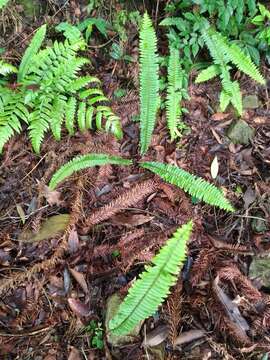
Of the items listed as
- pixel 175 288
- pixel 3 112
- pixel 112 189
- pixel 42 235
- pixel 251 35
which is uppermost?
pixel 251 35

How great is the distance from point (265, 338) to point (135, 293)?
1.31m

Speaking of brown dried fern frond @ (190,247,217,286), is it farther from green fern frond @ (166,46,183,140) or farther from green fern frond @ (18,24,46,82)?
green fern frond @ (18,24,46,82)

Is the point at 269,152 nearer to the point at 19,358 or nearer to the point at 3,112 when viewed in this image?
the point at 3,112

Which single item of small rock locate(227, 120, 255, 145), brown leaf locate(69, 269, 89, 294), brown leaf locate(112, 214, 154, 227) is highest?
small rock locate(227, 120, 255, 145)

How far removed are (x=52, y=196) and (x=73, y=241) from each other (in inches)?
21.7

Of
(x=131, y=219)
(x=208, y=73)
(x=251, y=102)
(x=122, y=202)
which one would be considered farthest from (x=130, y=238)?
(x=251, y=102)

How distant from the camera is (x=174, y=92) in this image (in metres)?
4.27

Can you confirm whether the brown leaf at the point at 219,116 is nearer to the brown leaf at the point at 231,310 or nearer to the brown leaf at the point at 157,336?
the brown leaf at the point at 231,310

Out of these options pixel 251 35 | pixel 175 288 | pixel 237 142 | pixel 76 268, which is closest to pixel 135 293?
pixel 175 288

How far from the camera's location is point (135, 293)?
109 inches

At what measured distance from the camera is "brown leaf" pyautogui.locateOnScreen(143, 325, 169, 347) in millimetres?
3193

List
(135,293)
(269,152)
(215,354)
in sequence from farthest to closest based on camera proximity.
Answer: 1. (269,152)
2. (215,354)
3. (135,293)

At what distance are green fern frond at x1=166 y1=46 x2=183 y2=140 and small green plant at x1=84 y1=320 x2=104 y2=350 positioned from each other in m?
2.04

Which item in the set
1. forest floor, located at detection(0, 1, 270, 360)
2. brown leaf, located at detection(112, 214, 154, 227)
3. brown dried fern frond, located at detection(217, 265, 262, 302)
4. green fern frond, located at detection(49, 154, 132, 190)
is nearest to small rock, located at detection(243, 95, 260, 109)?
forest floor, located at detection(0, 1, 270, 360)
